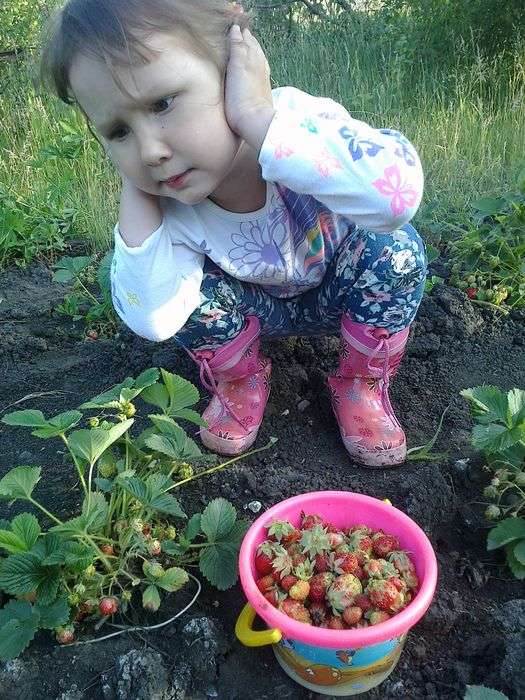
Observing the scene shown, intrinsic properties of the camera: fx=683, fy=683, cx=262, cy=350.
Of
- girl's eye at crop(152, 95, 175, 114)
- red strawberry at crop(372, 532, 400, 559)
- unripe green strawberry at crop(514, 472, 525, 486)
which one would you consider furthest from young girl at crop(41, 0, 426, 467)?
red strawberry at crop(372, 532, 400, 559)

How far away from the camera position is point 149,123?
1.32 metres

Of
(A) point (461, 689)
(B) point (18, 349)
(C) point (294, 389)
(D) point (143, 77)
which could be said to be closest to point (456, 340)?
(C) point (294, 389)

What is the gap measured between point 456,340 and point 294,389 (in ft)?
1.88

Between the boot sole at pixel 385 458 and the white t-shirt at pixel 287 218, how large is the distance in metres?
0.48

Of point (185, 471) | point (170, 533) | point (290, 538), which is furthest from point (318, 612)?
point (185, 471)

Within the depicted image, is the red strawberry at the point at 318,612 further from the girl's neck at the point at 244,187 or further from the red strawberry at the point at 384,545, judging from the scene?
the girl's neck at the point at 244,187

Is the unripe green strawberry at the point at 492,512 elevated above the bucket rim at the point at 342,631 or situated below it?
below

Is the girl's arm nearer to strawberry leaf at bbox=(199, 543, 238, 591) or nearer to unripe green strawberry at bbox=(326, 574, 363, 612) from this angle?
strawberry leaf at bbox=(199, 543, 238, 591)

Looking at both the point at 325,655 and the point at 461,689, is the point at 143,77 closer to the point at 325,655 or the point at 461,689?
the point at 325,655

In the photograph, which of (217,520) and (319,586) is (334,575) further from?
(217,520)

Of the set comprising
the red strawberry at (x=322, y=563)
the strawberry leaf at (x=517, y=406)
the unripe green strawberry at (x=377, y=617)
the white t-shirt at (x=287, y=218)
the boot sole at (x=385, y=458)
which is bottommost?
the boot sole at (x=385, y=458)

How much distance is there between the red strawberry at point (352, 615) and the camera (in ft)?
3.76

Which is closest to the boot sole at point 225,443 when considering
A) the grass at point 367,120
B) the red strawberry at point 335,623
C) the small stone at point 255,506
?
the small stone at point 255,506

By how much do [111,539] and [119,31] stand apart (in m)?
0.99
